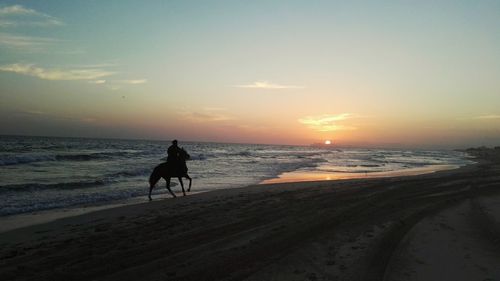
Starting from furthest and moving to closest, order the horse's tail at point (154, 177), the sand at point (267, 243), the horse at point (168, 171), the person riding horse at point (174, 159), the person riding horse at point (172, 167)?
the person riding horse at point (174, 159) → the person riding horse at point (172, 167) → the horse at point (168, 171) → the horse's tail at point (154, 177) → the sand at point (267, 243)

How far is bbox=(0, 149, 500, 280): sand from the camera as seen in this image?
5484 mm

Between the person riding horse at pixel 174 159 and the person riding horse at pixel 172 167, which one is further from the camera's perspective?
the person riding horse at pixel 174 159

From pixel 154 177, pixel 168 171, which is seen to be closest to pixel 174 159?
pixel 168 171

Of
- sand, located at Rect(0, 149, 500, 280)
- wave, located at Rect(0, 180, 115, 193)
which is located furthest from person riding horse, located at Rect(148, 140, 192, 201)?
wave, located at Rect(0, 180, 115, 193)

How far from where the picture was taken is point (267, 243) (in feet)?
22.5

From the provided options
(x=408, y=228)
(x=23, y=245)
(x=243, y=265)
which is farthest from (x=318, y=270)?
(x=23, y=245)

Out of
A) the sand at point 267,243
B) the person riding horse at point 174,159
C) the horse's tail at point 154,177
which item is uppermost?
the person riding horse at point 174,159

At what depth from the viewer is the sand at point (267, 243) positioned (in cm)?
548

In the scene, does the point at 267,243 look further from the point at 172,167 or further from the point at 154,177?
the point at 172,167

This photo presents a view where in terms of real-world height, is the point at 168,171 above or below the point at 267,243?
above

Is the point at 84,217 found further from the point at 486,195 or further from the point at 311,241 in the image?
the point at 486,195

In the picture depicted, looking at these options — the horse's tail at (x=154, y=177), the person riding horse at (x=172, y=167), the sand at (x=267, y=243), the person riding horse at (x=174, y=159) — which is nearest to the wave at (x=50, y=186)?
the horse's tail at (x=154, y=177)

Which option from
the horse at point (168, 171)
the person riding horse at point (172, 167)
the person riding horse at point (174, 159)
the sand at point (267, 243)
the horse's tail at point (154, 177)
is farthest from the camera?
the person riding horse at point (174, 159)

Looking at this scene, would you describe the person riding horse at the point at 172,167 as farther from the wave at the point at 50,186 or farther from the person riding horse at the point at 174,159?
the wave at the point at 50,186
